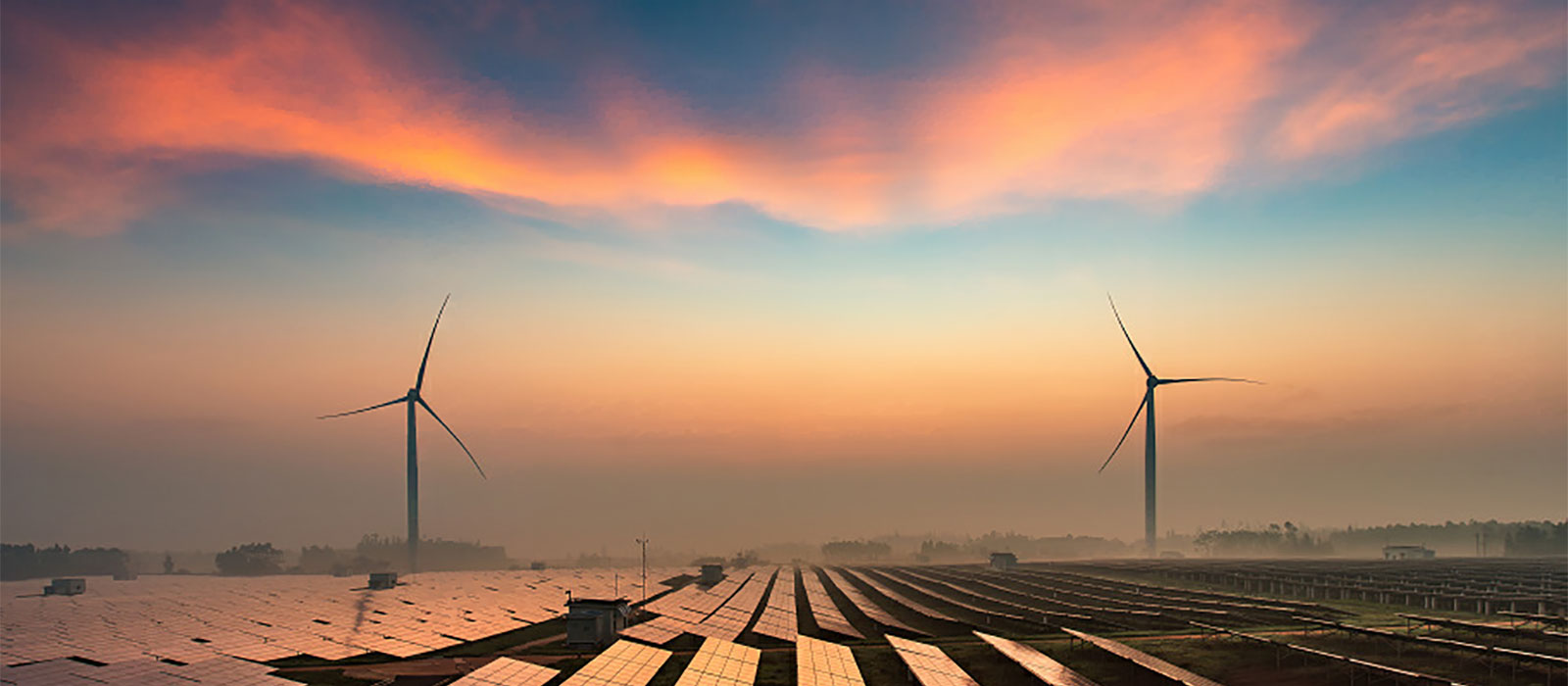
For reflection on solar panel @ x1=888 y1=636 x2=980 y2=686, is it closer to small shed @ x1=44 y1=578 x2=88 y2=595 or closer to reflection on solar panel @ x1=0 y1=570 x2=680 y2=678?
reflection on solar panel @ x1=0 y1=570 x2=680 y2=678

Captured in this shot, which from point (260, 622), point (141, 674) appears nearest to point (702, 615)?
point (260, 622)

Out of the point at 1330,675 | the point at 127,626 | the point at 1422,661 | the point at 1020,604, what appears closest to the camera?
the point at 1330,675

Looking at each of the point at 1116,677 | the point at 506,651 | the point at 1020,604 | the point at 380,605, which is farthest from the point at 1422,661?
the point at 380,605

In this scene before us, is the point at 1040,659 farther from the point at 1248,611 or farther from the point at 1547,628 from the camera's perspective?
the point at 1547,628

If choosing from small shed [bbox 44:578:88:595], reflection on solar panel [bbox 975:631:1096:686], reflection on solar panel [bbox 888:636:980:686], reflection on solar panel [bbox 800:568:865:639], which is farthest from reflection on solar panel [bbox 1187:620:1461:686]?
small shed [bbox 44:578:88:595]

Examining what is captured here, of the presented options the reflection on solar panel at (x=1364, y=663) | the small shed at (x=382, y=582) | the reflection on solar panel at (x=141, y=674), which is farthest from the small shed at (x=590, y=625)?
the small shed at (x=382, y=582)

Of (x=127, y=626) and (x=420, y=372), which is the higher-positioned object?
(x=420, y=372)

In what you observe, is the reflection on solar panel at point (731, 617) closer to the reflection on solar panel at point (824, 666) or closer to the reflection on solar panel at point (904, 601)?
the reflection on solar panel at point (824, 666)
